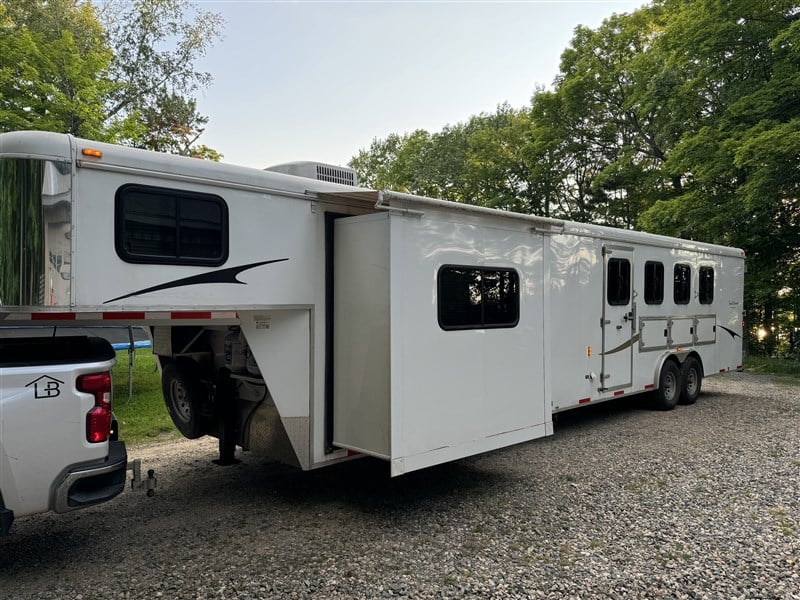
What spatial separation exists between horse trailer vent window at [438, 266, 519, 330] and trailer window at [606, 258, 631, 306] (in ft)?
9.14

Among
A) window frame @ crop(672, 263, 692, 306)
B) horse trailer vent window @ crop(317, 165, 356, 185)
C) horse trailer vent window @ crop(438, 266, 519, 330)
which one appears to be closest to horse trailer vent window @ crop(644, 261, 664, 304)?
window frame @ crop(672, 263, 692, 306)

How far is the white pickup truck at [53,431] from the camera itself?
3238 millimetres

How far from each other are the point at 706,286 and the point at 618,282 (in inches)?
122

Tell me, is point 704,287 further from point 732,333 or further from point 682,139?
Result: point 682,139

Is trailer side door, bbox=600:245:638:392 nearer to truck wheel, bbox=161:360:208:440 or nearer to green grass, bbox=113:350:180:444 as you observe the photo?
truck wheel, bbox=161:360:208:440

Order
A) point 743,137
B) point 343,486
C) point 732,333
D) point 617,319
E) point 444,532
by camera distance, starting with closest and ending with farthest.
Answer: point 444,532 → point 343,486 → point 617,319 → point 732,333 → point 743,137

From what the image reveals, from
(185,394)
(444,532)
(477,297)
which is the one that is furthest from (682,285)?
(185,394)

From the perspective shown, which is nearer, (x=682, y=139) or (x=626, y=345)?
(x=626, y=345)

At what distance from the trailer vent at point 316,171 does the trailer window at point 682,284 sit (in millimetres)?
6082

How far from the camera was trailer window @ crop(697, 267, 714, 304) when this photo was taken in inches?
381

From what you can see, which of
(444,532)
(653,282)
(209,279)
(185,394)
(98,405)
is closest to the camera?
(98,405)

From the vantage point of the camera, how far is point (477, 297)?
5027 millimetres

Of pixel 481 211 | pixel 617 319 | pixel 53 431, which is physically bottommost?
pixel 53 431

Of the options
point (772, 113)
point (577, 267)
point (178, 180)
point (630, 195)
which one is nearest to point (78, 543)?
point (178, 180)
